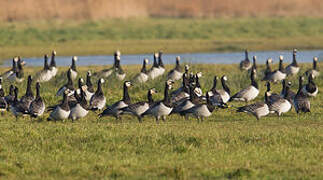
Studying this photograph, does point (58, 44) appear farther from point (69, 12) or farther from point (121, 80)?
point (69, 12)

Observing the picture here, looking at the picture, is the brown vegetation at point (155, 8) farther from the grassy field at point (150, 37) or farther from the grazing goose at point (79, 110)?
the grazing goose at point (79, 110)

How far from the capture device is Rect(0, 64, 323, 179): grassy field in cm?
1228

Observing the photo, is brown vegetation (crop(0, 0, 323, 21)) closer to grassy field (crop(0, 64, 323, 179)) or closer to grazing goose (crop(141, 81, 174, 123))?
grazing goose (crop(141, 81, 174, 123))

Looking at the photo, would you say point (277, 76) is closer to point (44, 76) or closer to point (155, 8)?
point (44, 76)

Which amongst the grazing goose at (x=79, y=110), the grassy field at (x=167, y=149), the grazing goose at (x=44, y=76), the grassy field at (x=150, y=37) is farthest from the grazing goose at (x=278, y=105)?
the grassy field at (x=150, y=37)

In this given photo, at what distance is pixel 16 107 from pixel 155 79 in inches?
378

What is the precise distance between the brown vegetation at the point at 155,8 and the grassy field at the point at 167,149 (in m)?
59.4

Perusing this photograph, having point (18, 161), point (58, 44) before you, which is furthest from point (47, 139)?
point (58, 44)

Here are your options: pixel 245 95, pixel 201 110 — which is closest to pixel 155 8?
pixel 245 95

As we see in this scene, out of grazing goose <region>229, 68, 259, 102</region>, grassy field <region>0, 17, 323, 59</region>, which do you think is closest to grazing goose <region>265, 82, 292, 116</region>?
grazing goose <region>229, 68, 259, 102</region>

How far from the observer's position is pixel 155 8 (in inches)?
3378

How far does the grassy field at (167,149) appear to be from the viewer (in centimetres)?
1228

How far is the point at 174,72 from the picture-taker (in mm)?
28031

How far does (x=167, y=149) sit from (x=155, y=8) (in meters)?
72.2
